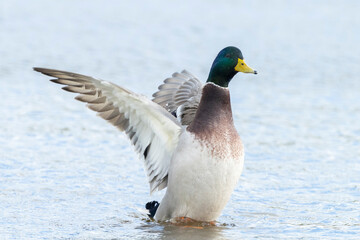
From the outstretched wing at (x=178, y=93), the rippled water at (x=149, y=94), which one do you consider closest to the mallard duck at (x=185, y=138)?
the rippled water at (x=149, y=94)

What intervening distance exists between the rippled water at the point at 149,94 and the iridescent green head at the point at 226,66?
1211mm

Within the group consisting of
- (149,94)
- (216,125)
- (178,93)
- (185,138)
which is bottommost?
(185,138)

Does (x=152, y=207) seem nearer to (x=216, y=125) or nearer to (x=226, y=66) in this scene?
(x=216, y=125)

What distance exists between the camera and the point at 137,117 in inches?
220

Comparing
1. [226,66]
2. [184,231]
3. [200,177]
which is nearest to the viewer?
[200,177]

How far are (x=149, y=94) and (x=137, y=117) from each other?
510 centimetres

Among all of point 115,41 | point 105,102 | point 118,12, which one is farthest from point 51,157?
point 118,12

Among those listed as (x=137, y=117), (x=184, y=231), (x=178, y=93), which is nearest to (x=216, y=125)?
(x=137, y=117)

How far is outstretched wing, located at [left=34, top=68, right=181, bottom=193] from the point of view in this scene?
213 inches

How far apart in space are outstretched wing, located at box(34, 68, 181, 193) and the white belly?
0.18m

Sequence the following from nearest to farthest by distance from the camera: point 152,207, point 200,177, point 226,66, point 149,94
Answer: point 200,177 → point 226,66 → point 152,207 → point 149,94

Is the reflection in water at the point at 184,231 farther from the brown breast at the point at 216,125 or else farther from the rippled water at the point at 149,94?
the brown breast at the point at 216,125

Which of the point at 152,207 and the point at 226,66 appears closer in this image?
the point at 226,66

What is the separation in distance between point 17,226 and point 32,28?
36.5ft
